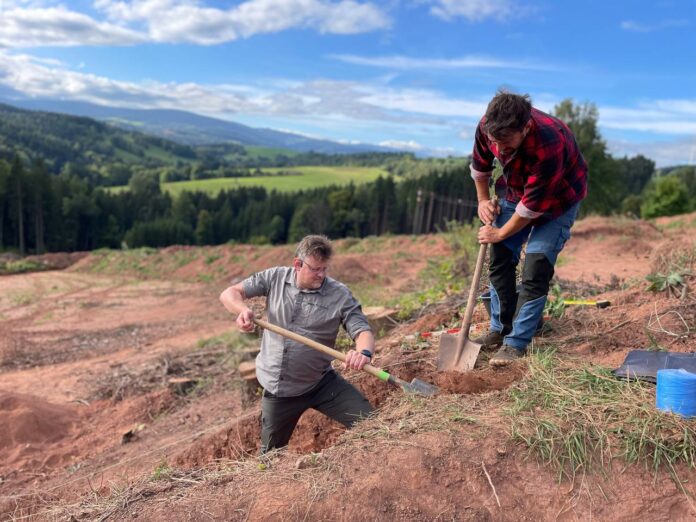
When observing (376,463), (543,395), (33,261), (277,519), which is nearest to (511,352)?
(543,395)

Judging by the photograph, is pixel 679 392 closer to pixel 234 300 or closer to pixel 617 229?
pixel 234 300

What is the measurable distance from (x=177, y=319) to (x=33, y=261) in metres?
18.0

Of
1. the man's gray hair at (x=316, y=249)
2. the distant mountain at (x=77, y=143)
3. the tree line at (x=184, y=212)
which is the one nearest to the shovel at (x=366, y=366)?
the man's gray hair at (x=316, y=249)

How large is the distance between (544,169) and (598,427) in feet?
4.83

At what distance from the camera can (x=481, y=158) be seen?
3.73 m

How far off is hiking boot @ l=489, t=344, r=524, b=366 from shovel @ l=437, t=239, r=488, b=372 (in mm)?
143

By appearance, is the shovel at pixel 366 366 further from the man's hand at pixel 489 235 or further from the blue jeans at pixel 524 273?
the man's hand at pixel 489 235

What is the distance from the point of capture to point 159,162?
122 m

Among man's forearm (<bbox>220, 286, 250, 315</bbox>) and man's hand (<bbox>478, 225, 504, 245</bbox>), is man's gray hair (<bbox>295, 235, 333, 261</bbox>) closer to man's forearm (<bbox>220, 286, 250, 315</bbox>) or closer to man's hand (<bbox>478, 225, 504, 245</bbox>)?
man's forearm (<bbox>220, 286, 250, 315</bbox>)

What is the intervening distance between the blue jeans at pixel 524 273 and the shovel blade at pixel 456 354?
0.76 feet

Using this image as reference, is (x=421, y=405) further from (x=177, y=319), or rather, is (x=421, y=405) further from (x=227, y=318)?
(x=177, y=319)

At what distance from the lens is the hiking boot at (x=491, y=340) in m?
3.90

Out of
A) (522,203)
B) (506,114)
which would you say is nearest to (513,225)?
(522,203)

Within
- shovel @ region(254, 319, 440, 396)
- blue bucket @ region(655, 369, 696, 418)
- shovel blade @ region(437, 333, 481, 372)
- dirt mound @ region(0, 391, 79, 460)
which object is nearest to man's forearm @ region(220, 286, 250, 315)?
shovel @ region(254, 319, 440, 396)
